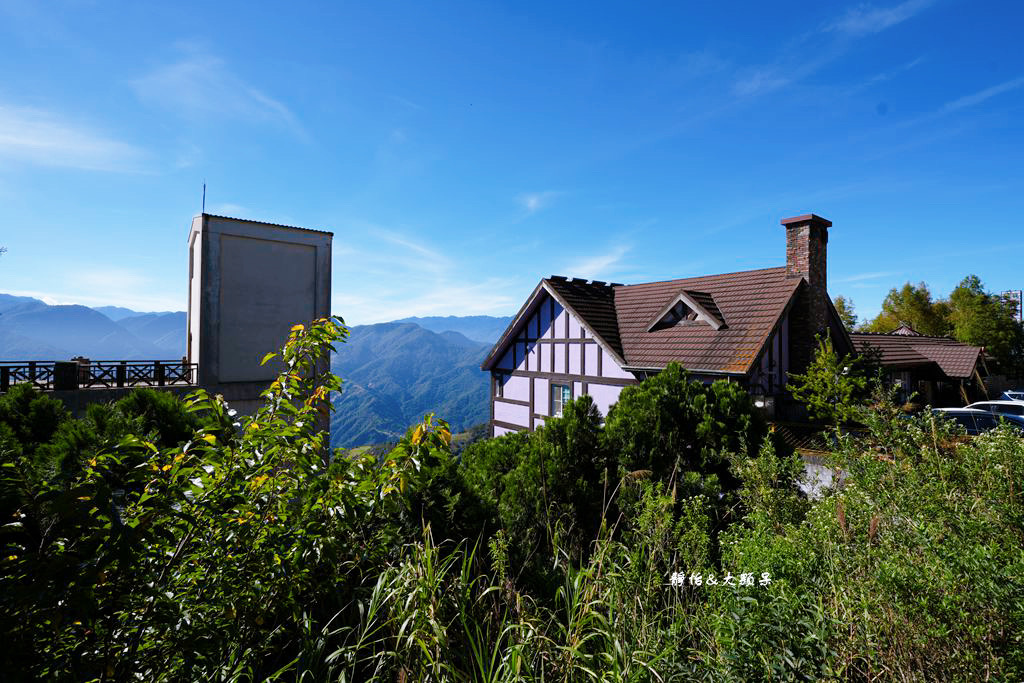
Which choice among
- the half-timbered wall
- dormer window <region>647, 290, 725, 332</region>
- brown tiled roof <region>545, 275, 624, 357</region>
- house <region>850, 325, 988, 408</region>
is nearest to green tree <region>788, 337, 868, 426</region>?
dormer window <region>647, 290, 725, 332</region>

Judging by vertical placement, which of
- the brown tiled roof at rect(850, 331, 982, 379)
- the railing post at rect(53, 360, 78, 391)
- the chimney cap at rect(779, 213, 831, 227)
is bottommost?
the railing post at rect(53, 360, 78, 391)

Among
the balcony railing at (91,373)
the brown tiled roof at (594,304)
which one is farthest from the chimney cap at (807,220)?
the balcony railing at (91,373)

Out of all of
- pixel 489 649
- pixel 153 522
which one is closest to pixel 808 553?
pixel 489 649

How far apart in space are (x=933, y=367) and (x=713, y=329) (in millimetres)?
15328

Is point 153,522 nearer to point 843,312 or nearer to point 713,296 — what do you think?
point 713,296

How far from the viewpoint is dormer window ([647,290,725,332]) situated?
15.0 metres

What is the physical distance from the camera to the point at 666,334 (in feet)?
52.2

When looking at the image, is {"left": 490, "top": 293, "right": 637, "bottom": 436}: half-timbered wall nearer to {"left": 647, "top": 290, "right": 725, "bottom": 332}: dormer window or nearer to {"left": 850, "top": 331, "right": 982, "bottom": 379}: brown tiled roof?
{"left": 647, "top": 290, "right": 725, "bottom": 332}: dormer window

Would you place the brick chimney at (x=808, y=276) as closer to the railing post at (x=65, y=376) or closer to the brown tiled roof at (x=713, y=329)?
the brown tiled roof at (x=713, y=329)

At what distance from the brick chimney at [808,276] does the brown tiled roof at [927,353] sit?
870 cm

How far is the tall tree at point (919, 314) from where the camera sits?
38.7 meters

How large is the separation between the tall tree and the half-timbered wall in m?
35.4

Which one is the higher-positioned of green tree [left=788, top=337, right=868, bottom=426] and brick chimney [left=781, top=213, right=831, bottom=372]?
brick chimney [left=781, top=213, right=831, bottom=372]

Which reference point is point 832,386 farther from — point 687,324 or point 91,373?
point 91,373
